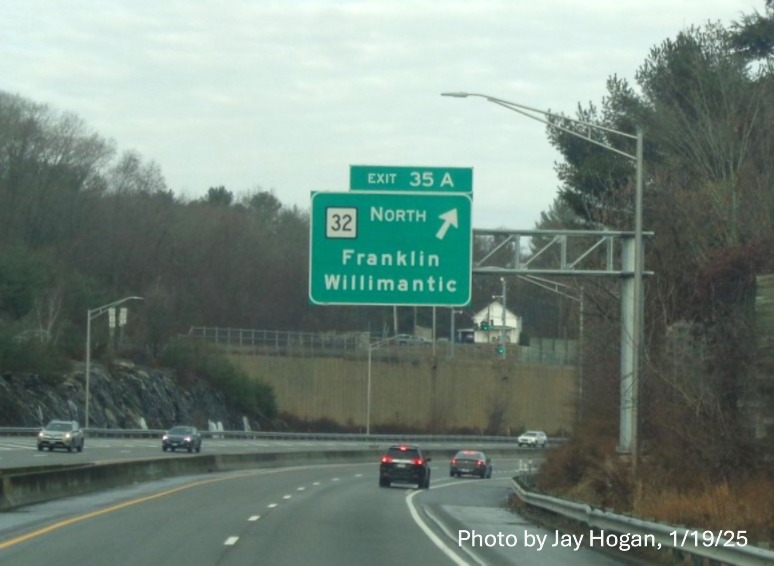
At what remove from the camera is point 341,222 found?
86.1 ft

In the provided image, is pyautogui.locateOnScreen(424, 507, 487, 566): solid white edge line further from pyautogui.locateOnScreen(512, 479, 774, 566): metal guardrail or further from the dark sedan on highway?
the dark sedan on highway

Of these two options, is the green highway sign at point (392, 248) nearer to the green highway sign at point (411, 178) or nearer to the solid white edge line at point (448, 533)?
the green highway sign at point (411, 178)

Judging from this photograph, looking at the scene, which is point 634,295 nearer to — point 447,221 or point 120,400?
point 447,221

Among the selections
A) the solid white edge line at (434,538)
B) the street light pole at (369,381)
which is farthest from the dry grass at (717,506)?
the street light pole at (369,381)

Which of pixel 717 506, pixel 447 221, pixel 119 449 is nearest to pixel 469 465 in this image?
pixel 119 449

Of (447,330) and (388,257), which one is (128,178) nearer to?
(447,330)

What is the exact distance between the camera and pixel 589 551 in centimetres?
2030

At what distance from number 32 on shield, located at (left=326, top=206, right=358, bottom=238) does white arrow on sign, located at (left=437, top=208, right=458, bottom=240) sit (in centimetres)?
166

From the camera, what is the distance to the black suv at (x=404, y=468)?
44.9 m

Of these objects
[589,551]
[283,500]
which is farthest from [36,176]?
[589,551]

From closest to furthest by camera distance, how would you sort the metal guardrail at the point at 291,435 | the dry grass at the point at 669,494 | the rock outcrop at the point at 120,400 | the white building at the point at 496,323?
1. the dry grass at the point at 669,494
2. the metal guardrail at the point at 291,435
3. the rock outcrop at the point at 120,400
4. the white building at the point at 496,323

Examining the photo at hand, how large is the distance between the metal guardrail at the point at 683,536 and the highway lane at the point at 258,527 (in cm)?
67

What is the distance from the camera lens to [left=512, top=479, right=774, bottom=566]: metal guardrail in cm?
1413

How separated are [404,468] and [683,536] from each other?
28.8 meters
